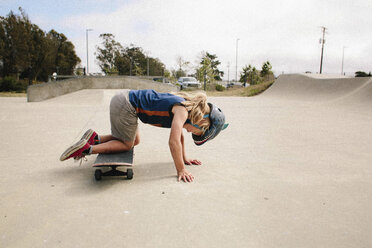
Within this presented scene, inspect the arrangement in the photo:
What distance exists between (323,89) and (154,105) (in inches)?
559

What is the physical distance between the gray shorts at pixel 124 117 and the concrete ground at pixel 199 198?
49 cm

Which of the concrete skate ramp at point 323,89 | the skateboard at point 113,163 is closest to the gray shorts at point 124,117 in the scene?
the skateboard at point 113,163

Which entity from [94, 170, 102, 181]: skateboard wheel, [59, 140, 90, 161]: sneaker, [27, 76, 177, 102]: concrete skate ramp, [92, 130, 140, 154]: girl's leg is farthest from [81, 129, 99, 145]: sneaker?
[27, 76, 177, 102]: concrete skate ramp

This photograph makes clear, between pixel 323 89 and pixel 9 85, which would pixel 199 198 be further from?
pixel 9 85

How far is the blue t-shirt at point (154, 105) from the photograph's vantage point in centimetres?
271

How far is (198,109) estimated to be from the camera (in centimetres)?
268

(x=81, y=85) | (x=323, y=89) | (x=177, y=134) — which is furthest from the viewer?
(x=81, y=85)

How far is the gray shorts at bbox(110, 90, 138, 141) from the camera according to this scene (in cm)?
288

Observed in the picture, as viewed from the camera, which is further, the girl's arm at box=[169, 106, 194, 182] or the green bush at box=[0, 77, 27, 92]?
the green bush at box=[0, 77, 27, 92]

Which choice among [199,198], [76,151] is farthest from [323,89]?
[76,151]

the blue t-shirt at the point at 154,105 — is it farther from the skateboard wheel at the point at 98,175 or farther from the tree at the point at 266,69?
the tree at the point at 266,69

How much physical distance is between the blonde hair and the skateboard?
0.79 m

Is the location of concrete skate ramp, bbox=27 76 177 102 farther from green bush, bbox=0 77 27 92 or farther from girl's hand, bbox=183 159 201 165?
green bush, bbox=0 77 27 92

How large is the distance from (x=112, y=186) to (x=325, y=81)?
15.6 metres
